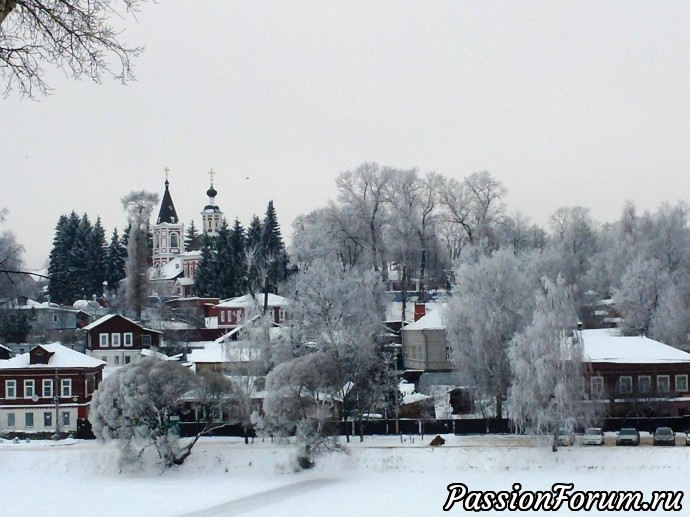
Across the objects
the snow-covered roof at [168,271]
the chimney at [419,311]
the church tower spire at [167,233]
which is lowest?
the chimney at [419,311]

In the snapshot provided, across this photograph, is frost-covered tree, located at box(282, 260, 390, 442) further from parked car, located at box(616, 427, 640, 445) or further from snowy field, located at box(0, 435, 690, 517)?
parked car, located at box(616, 427, 640, 445)

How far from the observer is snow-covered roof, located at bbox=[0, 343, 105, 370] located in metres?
40.9

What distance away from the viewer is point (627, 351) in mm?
40312

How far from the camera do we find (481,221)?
219 ft

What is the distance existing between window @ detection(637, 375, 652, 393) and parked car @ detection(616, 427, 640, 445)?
4.73m

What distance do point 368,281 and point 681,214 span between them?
2263 cm

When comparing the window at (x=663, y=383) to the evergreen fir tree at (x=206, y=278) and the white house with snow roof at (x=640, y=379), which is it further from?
the evergreen fir tree at (x=206, y=278)

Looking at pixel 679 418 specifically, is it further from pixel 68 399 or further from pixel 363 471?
pixel 68 399

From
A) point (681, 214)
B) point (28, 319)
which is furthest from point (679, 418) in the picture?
point (28, 319)

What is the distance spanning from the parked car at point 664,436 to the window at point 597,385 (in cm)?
310

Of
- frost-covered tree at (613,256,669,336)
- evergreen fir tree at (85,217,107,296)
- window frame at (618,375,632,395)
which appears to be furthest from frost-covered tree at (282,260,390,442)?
evergreen fir tree at (85,217,107,296)

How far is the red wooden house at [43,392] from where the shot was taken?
40.4m

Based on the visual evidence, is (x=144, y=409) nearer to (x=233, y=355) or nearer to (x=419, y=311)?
(x=233, y=355)
